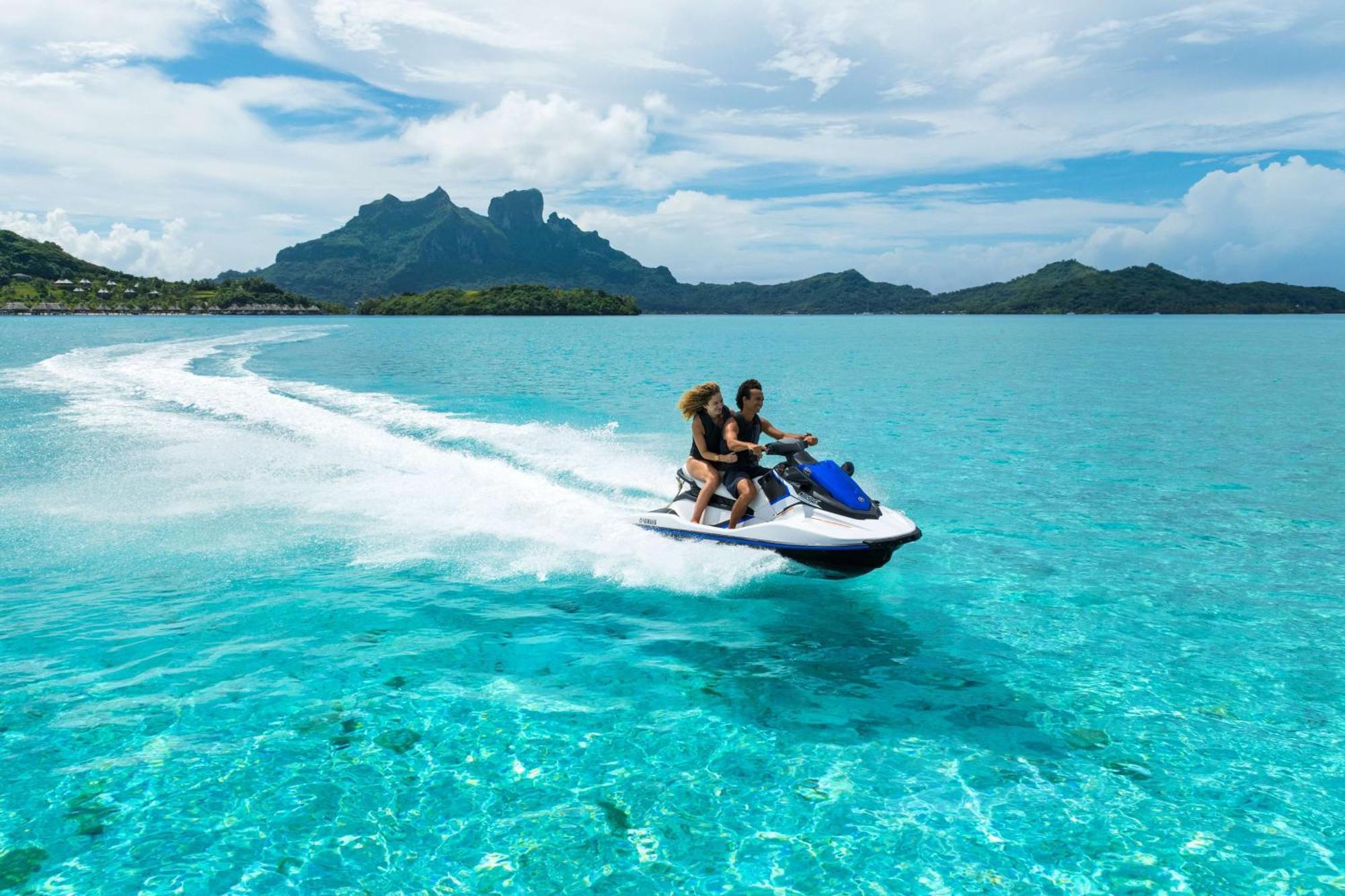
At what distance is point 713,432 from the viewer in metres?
10.8

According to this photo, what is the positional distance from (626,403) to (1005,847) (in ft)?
87.6

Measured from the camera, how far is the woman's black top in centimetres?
1070

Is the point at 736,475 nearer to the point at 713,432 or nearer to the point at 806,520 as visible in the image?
the point at 713,432

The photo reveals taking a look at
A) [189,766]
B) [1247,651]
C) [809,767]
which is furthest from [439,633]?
[1247,651]

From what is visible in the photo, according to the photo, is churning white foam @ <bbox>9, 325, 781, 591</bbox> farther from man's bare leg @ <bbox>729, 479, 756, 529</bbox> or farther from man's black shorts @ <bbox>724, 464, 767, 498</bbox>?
man's black shorts @ <bbox>724, 464, 767, 498</bbox>

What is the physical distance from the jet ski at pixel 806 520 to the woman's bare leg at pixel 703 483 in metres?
0.08

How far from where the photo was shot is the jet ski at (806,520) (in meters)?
9.10

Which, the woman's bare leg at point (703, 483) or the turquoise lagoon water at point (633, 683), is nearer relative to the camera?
the turquoise lagoon water at point (633, 683)

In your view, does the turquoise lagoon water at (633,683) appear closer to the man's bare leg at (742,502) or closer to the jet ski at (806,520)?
the jet ski at (806,520)

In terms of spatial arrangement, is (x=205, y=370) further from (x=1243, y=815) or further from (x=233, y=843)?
(x=1243, y=815)

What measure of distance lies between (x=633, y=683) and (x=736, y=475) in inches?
146

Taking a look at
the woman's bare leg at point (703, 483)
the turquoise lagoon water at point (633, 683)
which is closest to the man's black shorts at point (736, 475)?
the woman's bare leg at point (703, 483)

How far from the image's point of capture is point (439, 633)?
876cm

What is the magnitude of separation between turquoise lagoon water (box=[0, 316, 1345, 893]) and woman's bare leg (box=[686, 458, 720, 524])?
541 millimetres
